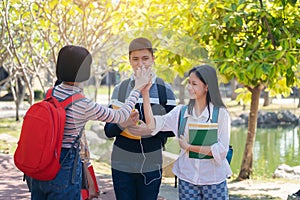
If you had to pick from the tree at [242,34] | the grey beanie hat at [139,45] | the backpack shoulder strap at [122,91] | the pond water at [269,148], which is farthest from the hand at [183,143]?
the pond water at [269,148]

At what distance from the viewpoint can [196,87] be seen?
3154 millimetres

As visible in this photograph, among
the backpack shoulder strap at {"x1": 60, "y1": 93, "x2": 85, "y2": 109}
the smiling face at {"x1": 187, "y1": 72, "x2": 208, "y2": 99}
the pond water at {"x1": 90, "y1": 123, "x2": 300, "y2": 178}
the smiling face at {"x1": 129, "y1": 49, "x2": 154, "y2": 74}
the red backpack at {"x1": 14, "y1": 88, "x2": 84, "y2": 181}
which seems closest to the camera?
the red backpack at {"x1": 14, "y1": 88, "x2": 84, "y2": 181}

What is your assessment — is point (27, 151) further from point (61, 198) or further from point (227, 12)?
point (227, 12)

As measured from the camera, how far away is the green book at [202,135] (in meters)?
3.10

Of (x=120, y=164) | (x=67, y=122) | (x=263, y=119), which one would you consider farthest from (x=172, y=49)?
(x=263, y=119)

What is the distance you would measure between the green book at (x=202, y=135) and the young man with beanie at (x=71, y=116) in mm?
485

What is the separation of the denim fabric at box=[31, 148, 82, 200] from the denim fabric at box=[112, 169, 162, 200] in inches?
15.3

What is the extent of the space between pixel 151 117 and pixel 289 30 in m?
2.91

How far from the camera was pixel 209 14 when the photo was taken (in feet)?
19.2

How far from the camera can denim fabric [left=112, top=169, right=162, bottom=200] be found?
3180 millimetres

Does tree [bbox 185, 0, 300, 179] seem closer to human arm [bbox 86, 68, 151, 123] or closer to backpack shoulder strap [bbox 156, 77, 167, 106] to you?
backpack shoulder strap [bbox 156, 77, 167, 106]

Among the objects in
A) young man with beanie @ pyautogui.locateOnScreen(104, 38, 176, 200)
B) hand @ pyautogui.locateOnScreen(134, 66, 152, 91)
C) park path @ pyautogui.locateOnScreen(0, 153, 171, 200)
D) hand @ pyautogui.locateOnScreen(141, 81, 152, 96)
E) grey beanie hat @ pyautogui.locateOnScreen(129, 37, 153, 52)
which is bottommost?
park path @ pyautogui.locateOnScreen(0, 153, 171, 200)

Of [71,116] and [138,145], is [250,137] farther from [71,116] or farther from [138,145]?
[71,116]

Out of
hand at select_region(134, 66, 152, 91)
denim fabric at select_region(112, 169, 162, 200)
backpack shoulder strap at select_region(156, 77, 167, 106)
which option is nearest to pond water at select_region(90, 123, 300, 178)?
denim fabric at select_region(112, 169, 162, 200)
